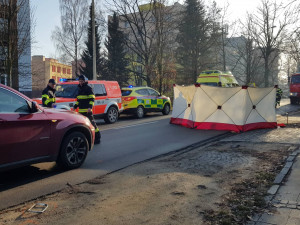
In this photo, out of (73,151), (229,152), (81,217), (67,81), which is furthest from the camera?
(67,81)

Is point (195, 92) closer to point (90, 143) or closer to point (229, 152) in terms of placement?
point (229, 152)

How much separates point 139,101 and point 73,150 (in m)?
10.5

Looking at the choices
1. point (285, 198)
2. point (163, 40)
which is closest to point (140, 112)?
point (285, 198)

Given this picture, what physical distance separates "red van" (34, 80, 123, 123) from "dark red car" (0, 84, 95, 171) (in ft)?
18.8

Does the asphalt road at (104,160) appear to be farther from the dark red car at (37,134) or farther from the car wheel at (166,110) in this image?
the car wheel at (166,110)

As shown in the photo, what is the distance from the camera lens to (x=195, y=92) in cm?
1180

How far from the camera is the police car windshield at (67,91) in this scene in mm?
11953

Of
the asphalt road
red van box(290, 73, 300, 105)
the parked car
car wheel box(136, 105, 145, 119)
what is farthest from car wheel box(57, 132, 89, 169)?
red van box(290, 73, 300, 105)

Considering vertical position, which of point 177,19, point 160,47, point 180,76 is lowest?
point 180,76

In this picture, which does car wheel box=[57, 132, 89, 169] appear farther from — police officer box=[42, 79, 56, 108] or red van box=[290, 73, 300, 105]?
red van box=[290, 73, 300, 105]

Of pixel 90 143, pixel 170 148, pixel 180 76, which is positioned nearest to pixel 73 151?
pixel 90 143

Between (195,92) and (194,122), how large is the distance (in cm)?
113

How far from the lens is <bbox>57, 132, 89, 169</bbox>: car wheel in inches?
229

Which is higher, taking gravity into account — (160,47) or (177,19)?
(177,19)
